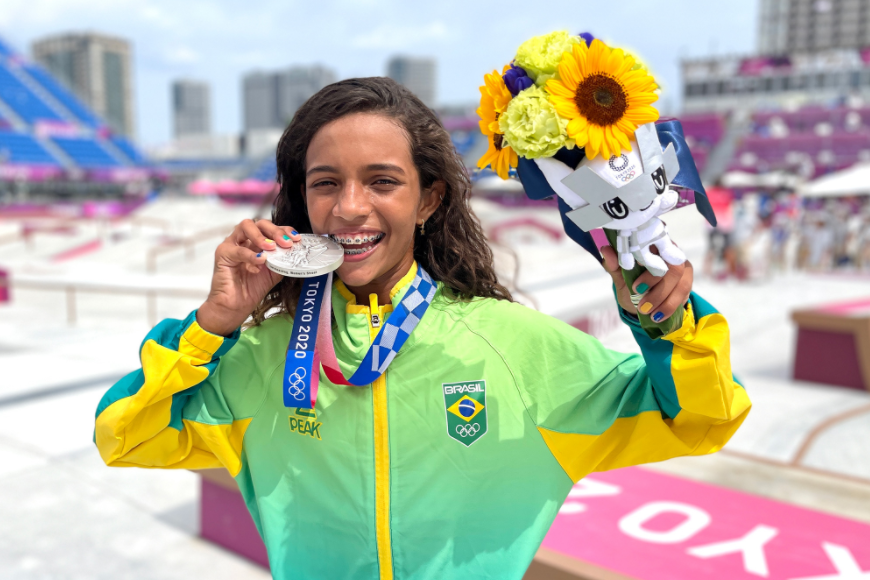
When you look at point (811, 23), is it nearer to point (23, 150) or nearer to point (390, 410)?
point (23, 150)

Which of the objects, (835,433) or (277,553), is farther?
(835,433)

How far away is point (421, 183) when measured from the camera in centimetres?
134

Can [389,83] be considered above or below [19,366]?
above

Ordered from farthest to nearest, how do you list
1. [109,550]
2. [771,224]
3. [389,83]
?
1. [771,224]
2. [109,550]
3. [389,83]

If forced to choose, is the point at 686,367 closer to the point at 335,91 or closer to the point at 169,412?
the point at 335,91

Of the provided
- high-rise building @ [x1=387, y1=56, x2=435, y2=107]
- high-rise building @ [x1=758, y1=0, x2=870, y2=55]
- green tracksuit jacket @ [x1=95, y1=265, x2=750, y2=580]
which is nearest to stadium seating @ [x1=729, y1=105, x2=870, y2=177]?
green tracksuit jacket @ [x1=95, y1=265, x2=750, y2=580]

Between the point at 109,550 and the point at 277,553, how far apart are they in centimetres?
225

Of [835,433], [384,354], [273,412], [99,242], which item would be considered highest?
[384,354]

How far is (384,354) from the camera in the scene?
123cm

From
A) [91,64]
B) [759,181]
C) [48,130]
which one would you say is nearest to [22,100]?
[48,130]

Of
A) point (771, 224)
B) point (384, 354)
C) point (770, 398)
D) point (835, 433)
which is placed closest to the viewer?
point (384, 354)

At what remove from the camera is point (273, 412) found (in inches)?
51.9

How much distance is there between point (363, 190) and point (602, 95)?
17.9 inches

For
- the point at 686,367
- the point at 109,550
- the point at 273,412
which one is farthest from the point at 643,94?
the point at 109,550
